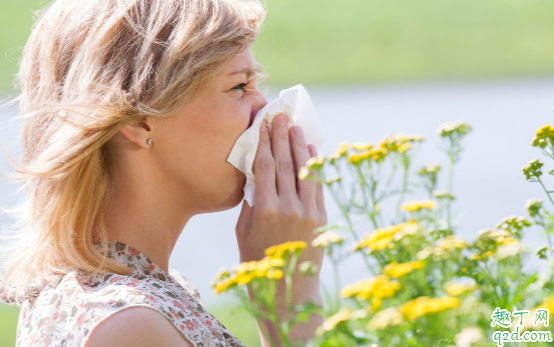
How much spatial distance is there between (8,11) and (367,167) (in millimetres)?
11173

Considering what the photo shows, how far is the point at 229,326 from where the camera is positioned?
9.22 ft

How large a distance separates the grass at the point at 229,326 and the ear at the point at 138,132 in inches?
61.5

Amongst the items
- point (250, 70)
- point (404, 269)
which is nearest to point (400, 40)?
point (250, 70)

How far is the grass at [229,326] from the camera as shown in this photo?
2627 millimetres

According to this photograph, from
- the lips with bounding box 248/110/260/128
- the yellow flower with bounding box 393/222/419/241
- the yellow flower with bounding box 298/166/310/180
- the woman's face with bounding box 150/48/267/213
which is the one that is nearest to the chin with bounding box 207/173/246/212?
the woman's face with bounding box 150/48/267/213

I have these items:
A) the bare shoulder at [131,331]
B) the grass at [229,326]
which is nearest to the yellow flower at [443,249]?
the bare shoulder at [131,331]

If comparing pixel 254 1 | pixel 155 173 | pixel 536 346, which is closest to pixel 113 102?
pixel 155 173

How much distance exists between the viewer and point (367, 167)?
566 mm

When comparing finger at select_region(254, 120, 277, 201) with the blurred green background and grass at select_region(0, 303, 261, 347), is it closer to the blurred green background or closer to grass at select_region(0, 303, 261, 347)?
grass at select_region(0, 303, 261, 347)

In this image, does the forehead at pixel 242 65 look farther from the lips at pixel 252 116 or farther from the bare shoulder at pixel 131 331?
the bare shoulder at pixel 131 331

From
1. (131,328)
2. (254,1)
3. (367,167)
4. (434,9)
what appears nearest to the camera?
(367,167)

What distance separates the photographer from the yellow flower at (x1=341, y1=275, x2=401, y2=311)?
0.35 meters

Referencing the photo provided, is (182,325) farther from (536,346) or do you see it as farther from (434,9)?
(434,9)

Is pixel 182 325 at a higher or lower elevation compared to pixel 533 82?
lower
